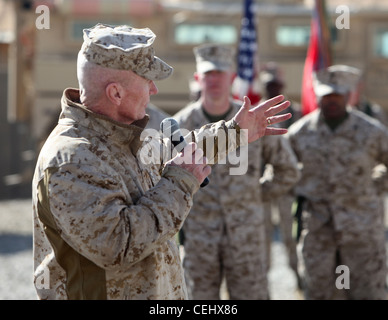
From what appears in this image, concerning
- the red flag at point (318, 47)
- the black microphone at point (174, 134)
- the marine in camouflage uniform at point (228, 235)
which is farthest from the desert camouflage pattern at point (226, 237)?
the red flag at point (318, 47)

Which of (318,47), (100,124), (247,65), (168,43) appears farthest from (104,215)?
(168,43)

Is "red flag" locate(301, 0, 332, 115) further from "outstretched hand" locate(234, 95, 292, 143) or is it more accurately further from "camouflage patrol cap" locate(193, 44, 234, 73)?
"outstretched hand" locate(234, 95, 292, 143)

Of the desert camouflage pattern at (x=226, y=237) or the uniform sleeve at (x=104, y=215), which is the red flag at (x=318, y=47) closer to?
the desert camouflage pattern at (x=226, y=237)

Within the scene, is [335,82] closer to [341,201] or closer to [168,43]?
[341,201]

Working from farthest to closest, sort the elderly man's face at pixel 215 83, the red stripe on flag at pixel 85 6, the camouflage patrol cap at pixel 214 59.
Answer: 1. the red stripe on flag at pixel 85 6
2. the camouflage patrol cap at pixel 214 59
3. the elderly man's face at pixel 215 83

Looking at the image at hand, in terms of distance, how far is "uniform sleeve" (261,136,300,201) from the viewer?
5512 millimetres

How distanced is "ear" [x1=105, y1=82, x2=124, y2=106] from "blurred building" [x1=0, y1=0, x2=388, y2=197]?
40.4 ft

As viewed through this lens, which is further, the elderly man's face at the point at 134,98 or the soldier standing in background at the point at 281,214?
the soldier standing in background at the point at 281,214

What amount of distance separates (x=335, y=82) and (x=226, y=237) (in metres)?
1.41

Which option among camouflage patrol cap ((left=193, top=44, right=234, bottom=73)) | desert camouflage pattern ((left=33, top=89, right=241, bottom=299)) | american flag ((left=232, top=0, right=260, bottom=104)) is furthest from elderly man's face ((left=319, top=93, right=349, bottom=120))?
desert camouflage pattern ((left=33, top=89, right=241, bottom=299))

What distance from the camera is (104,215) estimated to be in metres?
2.63

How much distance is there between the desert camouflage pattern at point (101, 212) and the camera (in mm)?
2639
